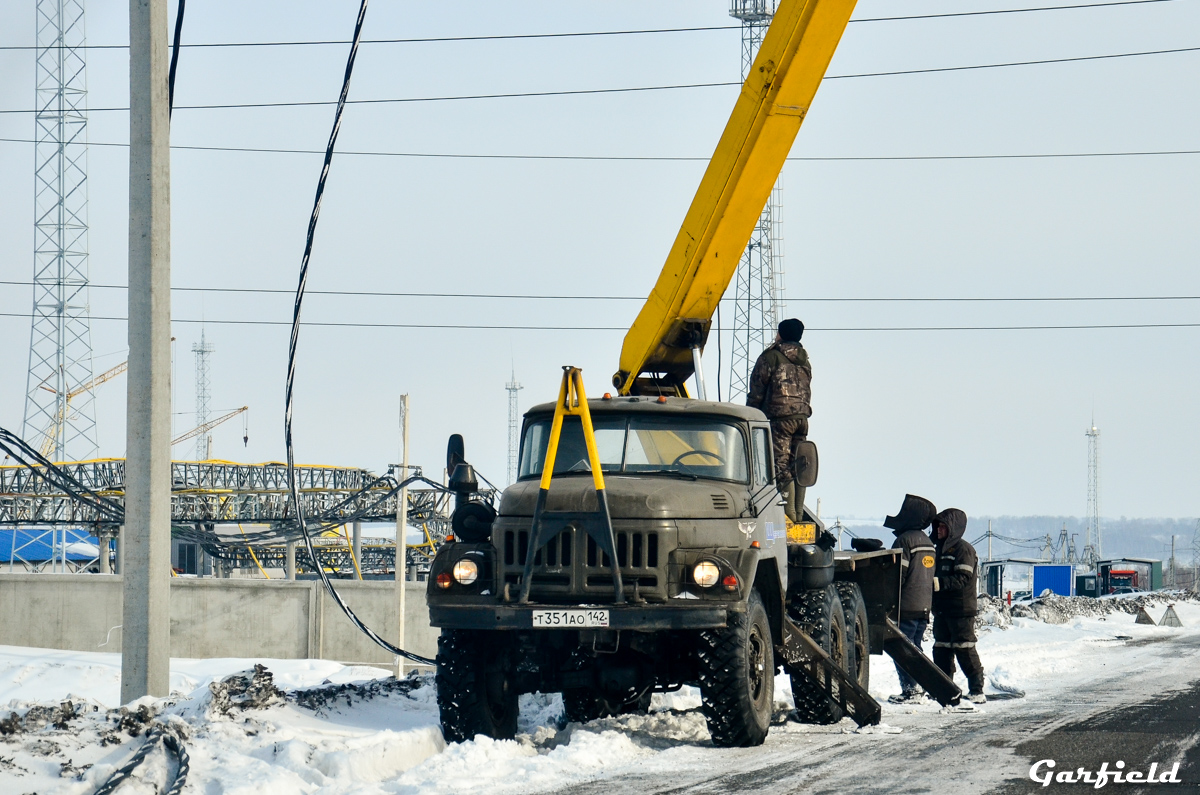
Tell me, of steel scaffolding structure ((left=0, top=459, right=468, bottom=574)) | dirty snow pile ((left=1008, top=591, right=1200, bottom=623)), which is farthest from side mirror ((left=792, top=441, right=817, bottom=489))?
steel scaffolding structure ((left=0, top=459, right=468, bottom=574))

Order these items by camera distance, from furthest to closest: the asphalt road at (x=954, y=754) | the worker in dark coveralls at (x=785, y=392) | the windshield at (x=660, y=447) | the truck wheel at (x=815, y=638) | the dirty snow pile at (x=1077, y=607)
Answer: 1. the dirty snow pile at (x=1077, y=607)
2. the worker in dark coveralls at (x=785, y=392)
3. the truck wheel at (x=815, y=638)
4. the windshield at (x=660, y=447)
5. the asphalt road at (x=954, y=754)

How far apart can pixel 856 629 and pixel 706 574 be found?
11.3ft

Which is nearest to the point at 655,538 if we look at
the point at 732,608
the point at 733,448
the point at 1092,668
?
the point at 732,608

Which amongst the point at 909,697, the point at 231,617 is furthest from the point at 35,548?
the point at 909,697

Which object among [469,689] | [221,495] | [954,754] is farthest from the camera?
[221,495]

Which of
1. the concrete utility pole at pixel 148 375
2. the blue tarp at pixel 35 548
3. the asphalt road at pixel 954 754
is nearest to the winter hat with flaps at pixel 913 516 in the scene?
the asphalt road at pixel 954 754

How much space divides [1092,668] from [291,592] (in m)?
23.4

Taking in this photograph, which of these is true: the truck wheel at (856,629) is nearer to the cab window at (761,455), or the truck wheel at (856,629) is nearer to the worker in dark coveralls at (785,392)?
the worker in dark coveralls at (785,392)

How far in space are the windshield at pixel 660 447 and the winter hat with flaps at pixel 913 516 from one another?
12.7ft

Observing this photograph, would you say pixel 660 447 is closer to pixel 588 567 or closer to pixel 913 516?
pixel 588 567

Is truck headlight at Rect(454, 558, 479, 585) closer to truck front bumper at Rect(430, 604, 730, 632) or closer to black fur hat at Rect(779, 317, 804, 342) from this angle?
truck front bumper at Rect(430, 604, 730, 632)

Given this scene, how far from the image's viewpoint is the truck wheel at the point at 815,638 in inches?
377

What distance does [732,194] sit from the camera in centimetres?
1091

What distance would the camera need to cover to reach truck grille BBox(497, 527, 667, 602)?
7.89 m
